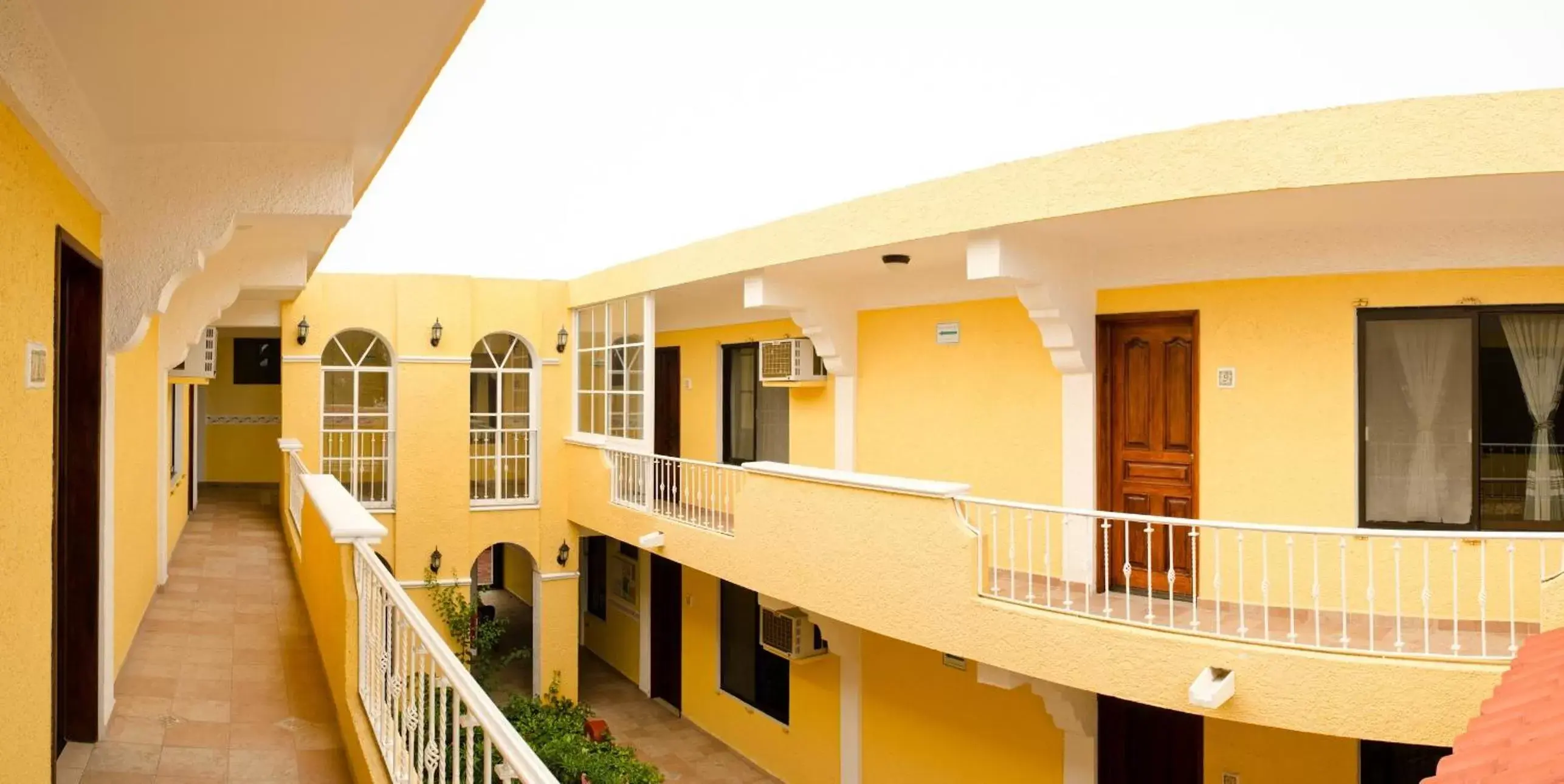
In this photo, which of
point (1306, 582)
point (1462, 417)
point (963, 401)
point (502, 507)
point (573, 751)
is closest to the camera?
point (1462, 417)

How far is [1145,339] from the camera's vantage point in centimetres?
713

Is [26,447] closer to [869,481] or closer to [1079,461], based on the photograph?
[869,481]

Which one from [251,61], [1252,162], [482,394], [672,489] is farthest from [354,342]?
[1252,162]

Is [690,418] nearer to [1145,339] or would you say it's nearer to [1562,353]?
[1145,339]

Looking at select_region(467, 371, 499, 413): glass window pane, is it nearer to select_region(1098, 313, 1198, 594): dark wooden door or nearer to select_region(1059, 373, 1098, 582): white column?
select_region(1059, 373, 1098, 582): white column

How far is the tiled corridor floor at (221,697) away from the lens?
3.81 meters

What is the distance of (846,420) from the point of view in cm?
970

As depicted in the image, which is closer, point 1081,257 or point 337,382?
point 1081,257

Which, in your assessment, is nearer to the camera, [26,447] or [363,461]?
[26,447]

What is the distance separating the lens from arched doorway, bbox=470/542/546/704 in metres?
13.4

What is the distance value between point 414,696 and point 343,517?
3.95 feet

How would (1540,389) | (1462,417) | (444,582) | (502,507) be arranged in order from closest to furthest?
(1540,389), (1462,417), (444,582), (502,507)

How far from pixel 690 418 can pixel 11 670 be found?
411 inches

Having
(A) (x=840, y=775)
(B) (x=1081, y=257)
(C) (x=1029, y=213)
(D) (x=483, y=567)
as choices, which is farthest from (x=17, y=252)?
(D) (x=483, y=567)
